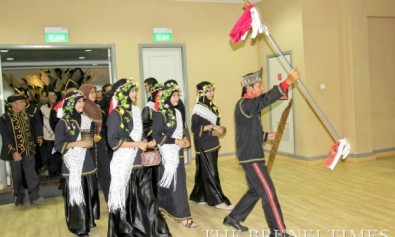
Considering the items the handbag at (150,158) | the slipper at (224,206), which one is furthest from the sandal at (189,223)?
the handbag at (150,158)

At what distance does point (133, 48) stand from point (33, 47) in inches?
71.5

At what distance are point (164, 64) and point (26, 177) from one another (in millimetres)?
3585

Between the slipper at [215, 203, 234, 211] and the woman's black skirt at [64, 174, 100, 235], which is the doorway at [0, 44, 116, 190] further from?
the slipper at [215, 203, 234, 211]

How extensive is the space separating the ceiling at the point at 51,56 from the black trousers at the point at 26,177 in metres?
2.41

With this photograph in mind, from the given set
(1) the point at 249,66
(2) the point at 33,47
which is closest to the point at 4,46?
(2) the point at 33,47

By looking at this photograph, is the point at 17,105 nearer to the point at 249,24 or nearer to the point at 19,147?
the point at 19,147

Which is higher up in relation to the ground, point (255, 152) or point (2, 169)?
point (255, 152)

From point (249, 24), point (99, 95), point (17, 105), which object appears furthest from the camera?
point (99, 95)

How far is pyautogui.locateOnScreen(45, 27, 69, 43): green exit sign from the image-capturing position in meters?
7.23

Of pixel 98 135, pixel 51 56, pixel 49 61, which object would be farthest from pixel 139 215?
pixel 49 61

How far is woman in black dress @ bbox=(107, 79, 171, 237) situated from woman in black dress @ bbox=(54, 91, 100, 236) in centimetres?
57

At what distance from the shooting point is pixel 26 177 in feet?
18.8

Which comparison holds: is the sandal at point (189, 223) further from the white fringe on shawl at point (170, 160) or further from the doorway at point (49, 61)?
the doorway at point (49, 61)

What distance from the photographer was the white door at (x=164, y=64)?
801 cm
